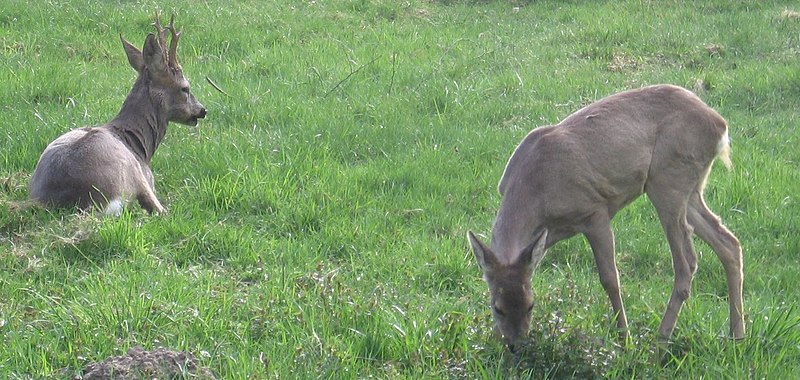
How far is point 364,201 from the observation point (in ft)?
24.4

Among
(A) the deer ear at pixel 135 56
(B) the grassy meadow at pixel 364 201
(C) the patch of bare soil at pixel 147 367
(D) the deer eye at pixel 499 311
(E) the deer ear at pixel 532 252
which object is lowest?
(B) the grassy meadow at pixel 364 201

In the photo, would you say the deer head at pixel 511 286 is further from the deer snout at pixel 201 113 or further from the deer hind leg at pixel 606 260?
the deer snout at pixel 201 113

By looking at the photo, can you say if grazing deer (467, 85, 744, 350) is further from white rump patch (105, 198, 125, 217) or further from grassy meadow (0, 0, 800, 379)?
white rump patch (105, 198, 125, 217)

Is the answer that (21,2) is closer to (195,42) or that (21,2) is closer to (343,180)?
(195,42)

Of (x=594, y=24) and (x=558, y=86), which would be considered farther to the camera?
(x=594, y=24)

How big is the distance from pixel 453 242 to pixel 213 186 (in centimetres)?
181

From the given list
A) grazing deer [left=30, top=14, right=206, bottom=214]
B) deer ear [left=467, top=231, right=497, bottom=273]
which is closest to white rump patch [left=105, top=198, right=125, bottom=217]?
grazing deer [left=30, top=14, right=206, bottom=214]

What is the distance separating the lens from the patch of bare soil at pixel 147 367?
4.55 meters

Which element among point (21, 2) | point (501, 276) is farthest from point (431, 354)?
point (21, 2)

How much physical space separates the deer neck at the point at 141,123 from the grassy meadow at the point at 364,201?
21 centimetres

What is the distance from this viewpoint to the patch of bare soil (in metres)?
4.55

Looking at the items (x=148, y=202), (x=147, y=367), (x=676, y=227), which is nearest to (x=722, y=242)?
(x=676, y=227)

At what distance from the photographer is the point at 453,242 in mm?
6781

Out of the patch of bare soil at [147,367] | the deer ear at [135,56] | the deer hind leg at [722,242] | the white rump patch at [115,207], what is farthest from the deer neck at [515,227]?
the deer ear at [135,56]
